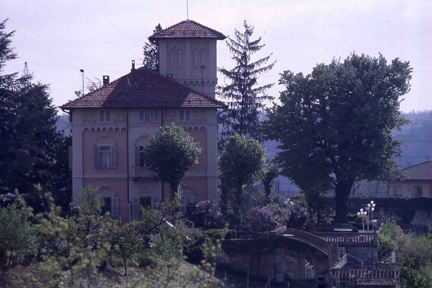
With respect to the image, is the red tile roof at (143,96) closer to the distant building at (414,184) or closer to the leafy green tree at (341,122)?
the leafy green tree at (341,122)

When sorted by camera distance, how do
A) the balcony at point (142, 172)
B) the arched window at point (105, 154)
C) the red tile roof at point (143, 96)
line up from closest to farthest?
the balcony at point (142, 172), the red tile roof at point (143, 96), the arched window at point (105, 154)

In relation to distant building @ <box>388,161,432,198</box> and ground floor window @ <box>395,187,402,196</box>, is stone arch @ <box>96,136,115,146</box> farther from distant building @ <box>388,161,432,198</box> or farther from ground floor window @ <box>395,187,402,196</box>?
ground floor window @ <box>395,187,402,196</box>

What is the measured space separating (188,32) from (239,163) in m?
12.3

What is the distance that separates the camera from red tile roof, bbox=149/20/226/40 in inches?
1884

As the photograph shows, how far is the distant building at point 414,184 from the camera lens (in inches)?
2771

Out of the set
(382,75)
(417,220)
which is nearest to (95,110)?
(382,75)

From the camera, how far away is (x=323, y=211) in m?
50.2

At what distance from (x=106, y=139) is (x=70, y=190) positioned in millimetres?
4569

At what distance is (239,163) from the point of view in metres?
41.5

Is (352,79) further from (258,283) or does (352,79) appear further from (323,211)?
(258,283)

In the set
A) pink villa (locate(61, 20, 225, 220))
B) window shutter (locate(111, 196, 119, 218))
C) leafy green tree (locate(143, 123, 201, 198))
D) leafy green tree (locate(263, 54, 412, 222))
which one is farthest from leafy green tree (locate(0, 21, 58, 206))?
leafy green tree (locate(263, 54, 412, 222))

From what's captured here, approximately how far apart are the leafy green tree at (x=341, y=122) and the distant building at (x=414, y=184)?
22.5m

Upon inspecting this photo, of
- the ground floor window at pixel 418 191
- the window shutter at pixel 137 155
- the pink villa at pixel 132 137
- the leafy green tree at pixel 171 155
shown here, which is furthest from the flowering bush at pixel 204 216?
the ground floor window at pixel 418 191

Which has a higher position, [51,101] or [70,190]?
[51,101]
